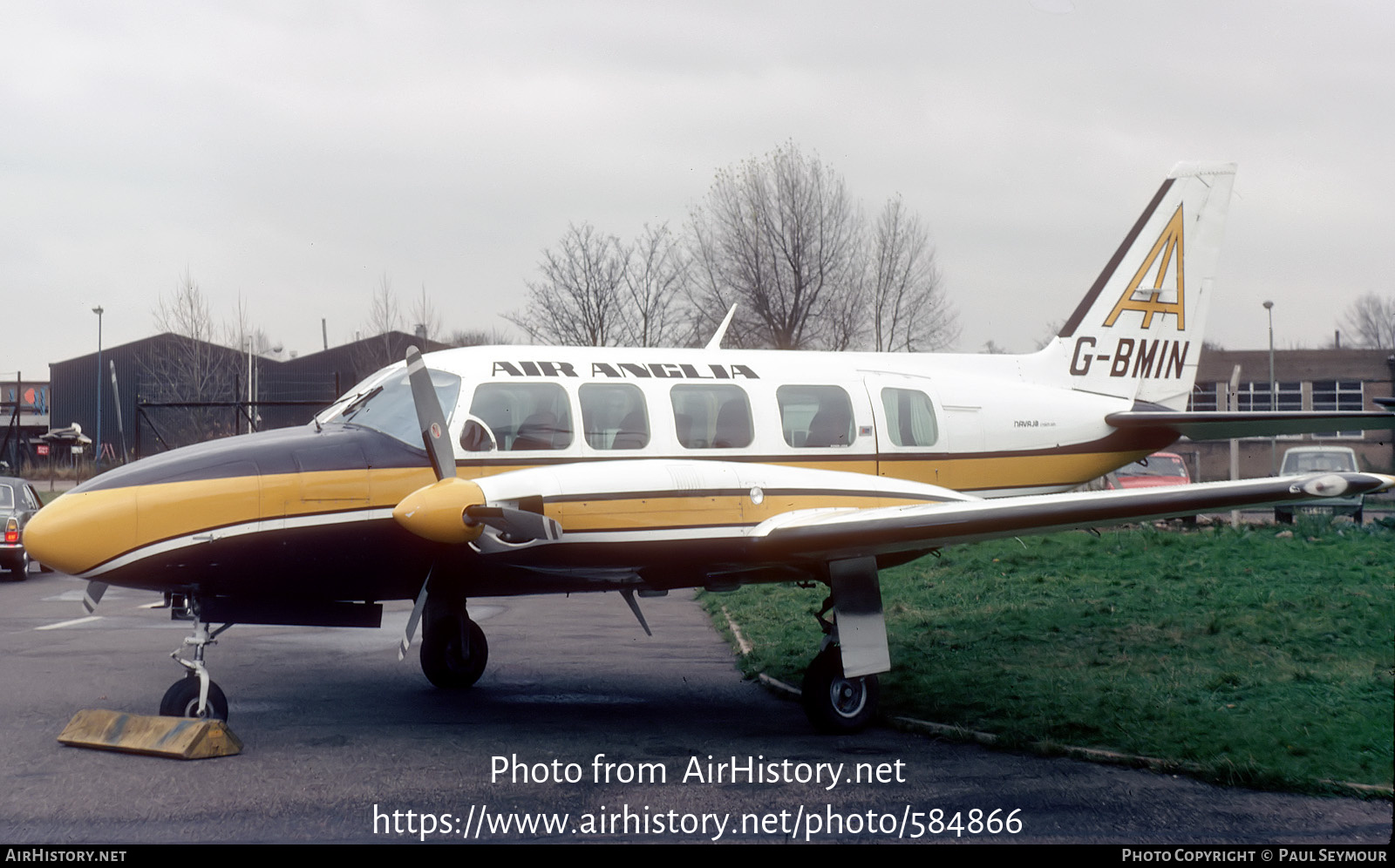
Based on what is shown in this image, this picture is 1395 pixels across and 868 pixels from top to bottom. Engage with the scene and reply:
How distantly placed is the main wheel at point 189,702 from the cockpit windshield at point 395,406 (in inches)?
82.4

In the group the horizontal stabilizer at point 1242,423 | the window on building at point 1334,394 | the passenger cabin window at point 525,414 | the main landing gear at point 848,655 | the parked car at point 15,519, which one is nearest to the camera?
the passenger cabin window at point 525,414

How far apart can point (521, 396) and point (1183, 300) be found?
7.22 m

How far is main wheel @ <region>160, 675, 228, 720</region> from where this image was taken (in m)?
7.71

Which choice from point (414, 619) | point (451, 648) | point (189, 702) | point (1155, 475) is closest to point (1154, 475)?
point (1155, 475)

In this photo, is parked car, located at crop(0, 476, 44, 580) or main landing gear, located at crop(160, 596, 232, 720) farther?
parked car, located at crop(0, 476, 44, 580)

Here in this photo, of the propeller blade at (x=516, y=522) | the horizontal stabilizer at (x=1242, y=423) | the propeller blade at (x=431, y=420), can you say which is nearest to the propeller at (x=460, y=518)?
the propeller blade at (x=516, y=522)

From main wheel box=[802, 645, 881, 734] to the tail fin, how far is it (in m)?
4.36

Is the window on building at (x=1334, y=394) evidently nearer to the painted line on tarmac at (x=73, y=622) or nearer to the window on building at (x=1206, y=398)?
the window on building at (x=1206, y=398)

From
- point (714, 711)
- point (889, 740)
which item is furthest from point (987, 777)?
point (714, 711)

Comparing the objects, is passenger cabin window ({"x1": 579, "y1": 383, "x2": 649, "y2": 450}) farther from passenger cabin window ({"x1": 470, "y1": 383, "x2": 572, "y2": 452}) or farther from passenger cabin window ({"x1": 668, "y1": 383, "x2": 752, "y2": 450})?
passenger cabin window ({"x1": 668, "y1": 383, "x2": 752, "y2": 450})

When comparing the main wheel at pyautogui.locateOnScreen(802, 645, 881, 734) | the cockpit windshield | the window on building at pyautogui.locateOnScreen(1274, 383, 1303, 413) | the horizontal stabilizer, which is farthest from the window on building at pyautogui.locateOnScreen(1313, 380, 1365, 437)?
the cockpit windshield

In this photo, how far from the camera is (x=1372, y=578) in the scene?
1219cm

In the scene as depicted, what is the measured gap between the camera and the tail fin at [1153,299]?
37.0ft
